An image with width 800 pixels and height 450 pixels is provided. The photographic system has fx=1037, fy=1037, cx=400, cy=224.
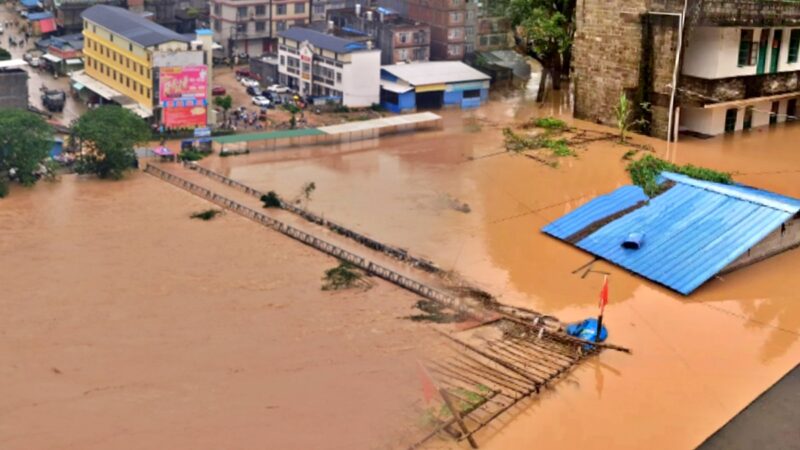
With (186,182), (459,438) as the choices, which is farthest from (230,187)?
(459,438)

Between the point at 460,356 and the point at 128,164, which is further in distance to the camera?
the point at 128,164

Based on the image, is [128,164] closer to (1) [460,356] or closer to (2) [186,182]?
(2) [186,182]

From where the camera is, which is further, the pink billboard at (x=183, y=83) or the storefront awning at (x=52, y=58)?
the storefront awning at (x=52, y=58)

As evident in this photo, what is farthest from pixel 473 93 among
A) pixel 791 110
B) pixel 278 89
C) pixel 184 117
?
pixel 184 117

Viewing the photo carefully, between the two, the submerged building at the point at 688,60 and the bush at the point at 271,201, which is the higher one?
the submerged building at the point at 688,60

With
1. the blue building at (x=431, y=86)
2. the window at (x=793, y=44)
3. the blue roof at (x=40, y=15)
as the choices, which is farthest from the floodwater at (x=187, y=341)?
the blue roof at (x=40, y=15)

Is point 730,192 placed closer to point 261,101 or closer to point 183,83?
point 183,83

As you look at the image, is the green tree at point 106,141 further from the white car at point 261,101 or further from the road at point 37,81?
the white car at point 261,101
